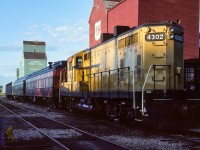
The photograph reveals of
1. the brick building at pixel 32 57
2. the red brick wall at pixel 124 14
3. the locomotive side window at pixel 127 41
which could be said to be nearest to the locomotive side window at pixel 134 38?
the locomotive side window at pixel 127 41

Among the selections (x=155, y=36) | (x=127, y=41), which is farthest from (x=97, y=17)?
(x=155, y=36)

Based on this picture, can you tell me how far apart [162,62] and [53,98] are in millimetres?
15562

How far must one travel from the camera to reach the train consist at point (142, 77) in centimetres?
1086

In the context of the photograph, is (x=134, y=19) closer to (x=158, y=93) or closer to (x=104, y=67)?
(x=104, y=67)

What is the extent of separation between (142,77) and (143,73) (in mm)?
146

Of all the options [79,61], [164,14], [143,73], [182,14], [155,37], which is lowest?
[143,73]

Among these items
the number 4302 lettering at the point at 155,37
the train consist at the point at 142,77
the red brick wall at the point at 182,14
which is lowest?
the train consist at the point at 142,77

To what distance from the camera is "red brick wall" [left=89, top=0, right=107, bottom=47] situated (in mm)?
37787

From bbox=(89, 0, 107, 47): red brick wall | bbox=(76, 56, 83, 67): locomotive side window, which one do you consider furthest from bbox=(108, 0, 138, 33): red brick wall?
bbox=(76, 56, 83, 67): locomotive side window

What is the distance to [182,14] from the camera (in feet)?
106

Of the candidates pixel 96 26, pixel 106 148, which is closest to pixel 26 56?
pixel 96 26

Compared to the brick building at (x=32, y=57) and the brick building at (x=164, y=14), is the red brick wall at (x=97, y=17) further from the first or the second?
the brick building at (x=32, y=57)

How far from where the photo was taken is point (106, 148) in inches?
323

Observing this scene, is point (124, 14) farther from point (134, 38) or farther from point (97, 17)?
point (134, 38)
